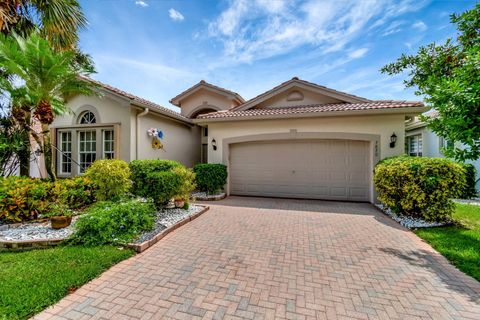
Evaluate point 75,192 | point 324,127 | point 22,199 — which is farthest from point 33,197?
point 324,127

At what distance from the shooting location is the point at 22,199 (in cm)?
583

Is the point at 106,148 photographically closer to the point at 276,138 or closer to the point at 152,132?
the point at 152,132

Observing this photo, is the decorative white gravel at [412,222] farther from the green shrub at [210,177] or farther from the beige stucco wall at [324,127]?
the green shrub at [210,177]

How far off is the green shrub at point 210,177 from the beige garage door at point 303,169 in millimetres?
1103

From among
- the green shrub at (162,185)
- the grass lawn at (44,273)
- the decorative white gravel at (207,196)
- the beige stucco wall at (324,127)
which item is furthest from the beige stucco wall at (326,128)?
the grass lawn at (44,273)

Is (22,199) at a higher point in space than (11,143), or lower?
lower

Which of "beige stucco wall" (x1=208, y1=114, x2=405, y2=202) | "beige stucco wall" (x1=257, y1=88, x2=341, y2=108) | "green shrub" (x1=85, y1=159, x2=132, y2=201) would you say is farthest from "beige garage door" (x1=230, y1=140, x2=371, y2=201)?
"green shrub" (x1=85, y1=159, x2=132, y2=201)

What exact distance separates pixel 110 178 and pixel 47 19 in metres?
6.52

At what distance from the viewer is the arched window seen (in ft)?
33.7

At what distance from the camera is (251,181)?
10883 mm

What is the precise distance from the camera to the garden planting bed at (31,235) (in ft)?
15.4

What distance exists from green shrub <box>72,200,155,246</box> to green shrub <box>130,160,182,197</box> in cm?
120

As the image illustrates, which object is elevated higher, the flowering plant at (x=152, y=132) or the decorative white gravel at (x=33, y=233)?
the flowering plant at (x=152, y=132)

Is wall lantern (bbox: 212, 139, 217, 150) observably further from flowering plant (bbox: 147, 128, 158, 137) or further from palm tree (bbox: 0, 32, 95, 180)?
palm tree (bbox: 0, 32, 95, 180)
